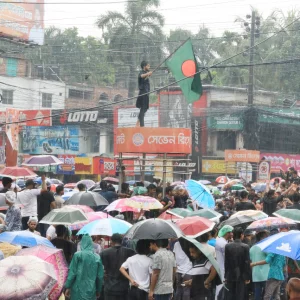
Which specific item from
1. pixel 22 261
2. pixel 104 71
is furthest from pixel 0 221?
pixel 104 71

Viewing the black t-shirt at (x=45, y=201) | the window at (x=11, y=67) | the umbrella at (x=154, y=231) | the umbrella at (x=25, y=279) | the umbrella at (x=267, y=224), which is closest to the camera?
the umbrella at (x=25, y=279)

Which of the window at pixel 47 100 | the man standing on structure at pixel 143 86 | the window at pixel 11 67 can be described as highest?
the window at pixel 11 67

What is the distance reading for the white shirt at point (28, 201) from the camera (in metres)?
15.2

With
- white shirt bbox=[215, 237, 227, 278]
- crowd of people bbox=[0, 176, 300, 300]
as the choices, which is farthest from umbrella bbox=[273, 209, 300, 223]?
white shirt bbox=[215, 237, 227, 278]

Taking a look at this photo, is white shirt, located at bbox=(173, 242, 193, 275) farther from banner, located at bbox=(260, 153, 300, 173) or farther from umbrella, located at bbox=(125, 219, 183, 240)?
banner, located at bbox=(260, 153, 300, 173)

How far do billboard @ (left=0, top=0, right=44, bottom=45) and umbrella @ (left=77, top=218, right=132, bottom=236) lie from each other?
109 feet

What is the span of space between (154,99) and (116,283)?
164 feet

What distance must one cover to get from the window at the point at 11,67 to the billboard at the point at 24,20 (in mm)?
9384

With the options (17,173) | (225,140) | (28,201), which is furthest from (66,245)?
(225,140)

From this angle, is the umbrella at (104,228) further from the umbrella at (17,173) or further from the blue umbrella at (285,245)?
the umbrella at (17,173)

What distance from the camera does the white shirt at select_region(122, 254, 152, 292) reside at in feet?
32.3

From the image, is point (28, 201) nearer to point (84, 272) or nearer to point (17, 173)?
point (17, 173)

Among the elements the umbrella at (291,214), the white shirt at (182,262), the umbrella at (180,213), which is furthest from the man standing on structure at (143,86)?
the white shirt at (182,262)

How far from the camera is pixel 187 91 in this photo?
2080cm
